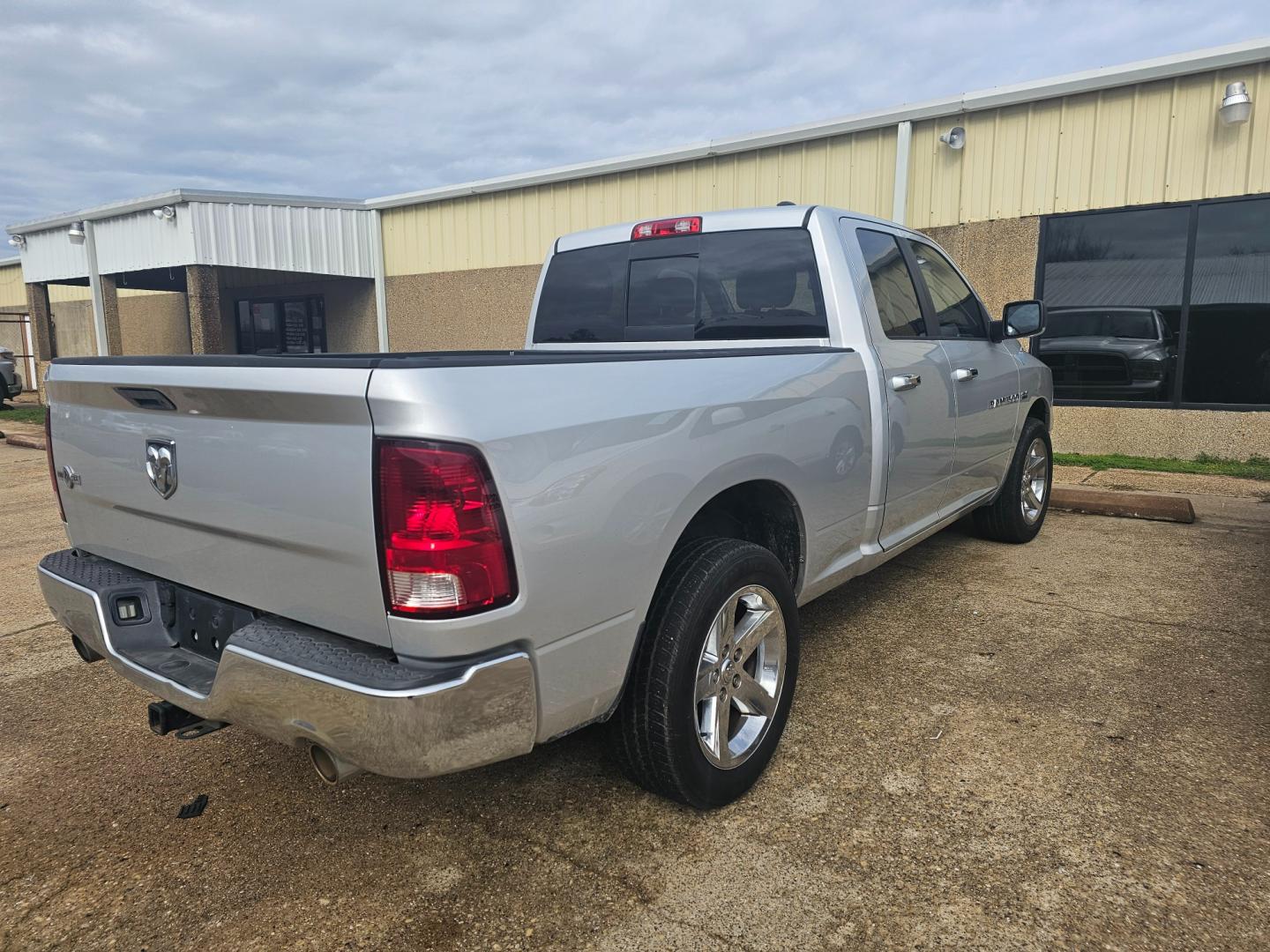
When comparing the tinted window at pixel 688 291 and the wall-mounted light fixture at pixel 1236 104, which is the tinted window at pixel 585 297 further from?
the wall-mounted light fixture at pixel 1236 104

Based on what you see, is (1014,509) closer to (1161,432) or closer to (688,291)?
(688,291)

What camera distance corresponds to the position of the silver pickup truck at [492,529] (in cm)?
175

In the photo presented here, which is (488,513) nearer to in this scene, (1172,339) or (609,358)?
(609,358)

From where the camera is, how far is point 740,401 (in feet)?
8.30

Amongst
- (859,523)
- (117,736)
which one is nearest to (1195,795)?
(859,523)

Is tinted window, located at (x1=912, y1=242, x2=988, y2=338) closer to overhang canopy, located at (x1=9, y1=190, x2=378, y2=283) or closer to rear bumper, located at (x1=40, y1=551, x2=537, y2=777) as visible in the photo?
rear bumper, located at (x1=40, y1=551, x2=537, y2=777)

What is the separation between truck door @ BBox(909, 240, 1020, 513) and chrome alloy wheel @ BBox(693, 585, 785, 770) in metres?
1.85

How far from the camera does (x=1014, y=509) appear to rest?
527 cm

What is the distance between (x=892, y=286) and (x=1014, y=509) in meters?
2.20

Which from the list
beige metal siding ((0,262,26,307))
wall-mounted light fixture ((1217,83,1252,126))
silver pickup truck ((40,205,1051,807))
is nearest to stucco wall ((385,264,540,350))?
wall-mounted light fixture ((1217,83,1252,126))

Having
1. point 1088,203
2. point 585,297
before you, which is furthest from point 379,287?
point 585,297

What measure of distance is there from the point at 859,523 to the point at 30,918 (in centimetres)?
279

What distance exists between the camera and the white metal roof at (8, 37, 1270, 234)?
7625mm

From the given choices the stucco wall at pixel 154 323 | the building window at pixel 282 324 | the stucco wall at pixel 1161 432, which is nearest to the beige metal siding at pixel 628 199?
the building window at pixel 282 324
